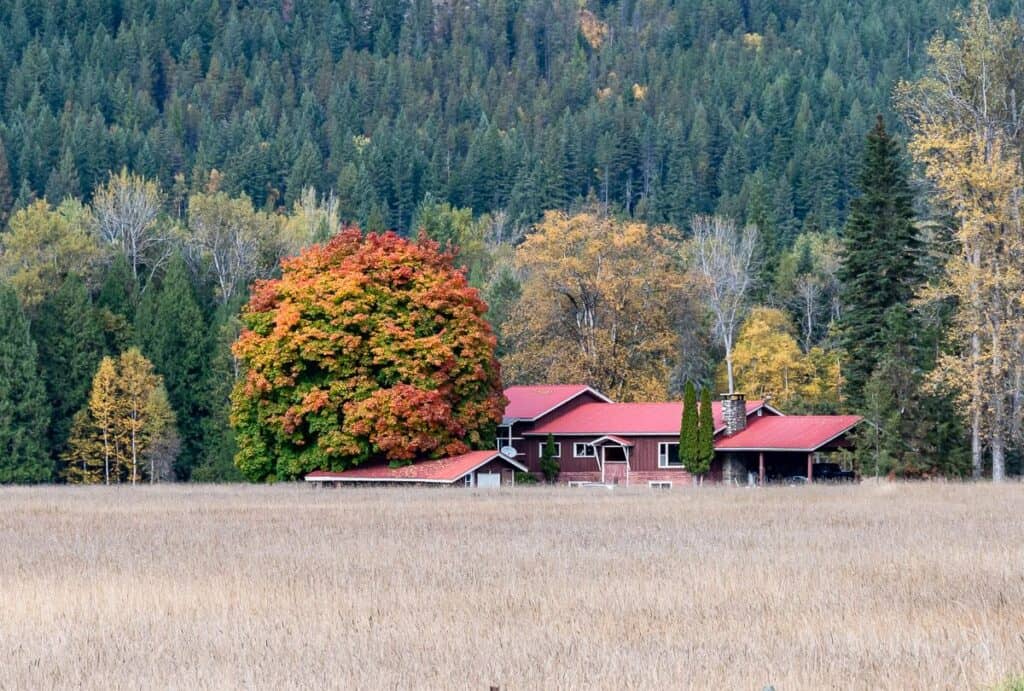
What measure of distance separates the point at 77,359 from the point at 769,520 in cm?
5420

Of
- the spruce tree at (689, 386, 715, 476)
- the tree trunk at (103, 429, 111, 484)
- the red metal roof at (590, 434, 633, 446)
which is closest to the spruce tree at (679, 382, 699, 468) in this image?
the spruce tree at (689, 386, 715, 476)

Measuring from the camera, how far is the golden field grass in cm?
1645

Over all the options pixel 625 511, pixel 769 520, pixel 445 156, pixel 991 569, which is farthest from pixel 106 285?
pixel 445 156

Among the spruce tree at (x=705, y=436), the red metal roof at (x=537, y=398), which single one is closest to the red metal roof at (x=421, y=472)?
the red metal roof at (x=537, y=398)

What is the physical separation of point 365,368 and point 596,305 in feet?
60.3

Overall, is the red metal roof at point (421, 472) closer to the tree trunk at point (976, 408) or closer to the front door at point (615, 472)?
the front door at point (615, 472)

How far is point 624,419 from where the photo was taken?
69812 mm

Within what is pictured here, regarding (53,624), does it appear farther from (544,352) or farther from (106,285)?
(106,285)

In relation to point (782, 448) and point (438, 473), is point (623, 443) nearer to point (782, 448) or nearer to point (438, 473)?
point (782, 448)

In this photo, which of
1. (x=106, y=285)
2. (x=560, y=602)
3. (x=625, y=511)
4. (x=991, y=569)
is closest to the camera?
(x=560, y=602)

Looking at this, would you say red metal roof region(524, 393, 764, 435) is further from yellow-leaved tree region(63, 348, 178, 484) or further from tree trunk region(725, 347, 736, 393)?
yellow-leaved tree region(63, 348, 178, 484)

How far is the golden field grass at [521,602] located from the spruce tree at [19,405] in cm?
4108

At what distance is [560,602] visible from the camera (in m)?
21.5

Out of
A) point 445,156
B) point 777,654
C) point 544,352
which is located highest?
point 445,156
